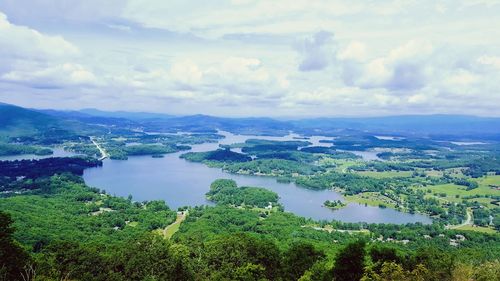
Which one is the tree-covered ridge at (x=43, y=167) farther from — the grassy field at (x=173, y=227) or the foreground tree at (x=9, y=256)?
the foreground tree at (x=9, y=256)

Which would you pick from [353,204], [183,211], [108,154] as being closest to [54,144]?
[108,154]

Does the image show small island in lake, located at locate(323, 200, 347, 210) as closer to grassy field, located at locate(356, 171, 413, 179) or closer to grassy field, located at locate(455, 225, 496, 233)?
grassy field, located at locate(455, 225, 496, 233)

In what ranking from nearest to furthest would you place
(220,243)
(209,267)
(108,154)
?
(209,267), (220,243), (108,154)

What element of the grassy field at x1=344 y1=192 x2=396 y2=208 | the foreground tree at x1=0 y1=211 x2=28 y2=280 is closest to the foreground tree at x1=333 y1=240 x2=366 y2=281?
the foreground tree at x1=0 y1=211 x2=28 y2=280

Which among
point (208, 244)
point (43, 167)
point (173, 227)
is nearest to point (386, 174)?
point (173, 227)

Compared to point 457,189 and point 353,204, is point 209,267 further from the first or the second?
point 457,189

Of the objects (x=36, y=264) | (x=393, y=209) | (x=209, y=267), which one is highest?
(x=36, y=264)
